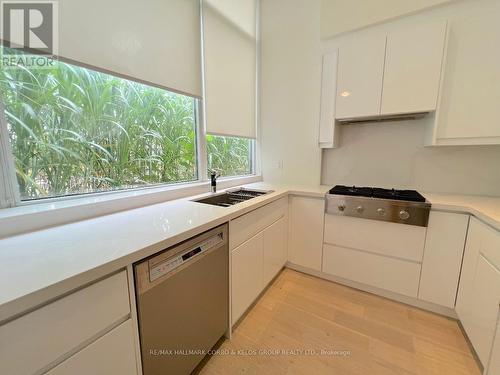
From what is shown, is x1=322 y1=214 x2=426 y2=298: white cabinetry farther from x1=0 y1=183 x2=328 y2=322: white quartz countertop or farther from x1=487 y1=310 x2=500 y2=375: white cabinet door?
x1=0 y1=183 x2=328 y2=322: white quartz countertop

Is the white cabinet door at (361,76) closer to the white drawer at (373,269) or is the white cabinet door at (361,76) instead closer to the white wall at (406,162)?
the white wall at (406,162)

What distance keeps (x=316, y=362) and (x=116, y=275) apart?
129 cm

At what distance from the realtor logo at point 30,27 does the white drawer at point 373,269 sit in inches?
90.4

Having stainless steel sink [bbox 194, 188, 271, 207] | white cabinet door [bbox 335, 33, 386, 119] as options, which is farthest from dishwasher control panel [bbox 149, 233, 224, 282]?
white cabinet door [bbox 335, 33, 386, 119]

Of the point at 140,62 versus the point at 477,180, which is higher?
the point at 140,62

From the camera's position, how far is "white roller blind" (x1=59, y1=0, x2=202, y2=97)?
1.07 m

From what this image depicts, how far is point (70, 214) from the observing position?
1.12 m

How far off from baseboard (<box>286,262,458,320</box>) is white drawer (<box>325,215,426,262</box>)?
38 centimetres

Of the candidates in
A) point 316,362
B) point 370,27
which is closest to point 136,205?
point 316,362

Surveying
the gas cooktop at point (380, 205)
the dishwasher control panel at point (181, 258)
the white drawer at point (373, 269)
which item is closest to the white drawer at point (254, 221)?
the dishwasher control panel at point (181, 258)

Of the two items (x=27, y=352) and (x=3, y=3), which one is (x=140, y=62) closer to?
(x=3, y=3)

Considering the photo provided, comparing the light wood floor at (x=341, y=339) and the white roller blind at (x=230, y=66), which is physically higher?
the white roller blind at (x=230, y=66)

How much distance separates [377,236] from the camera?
5.81 feet

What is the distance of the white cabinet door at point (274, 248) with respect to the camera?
178 centimetres
